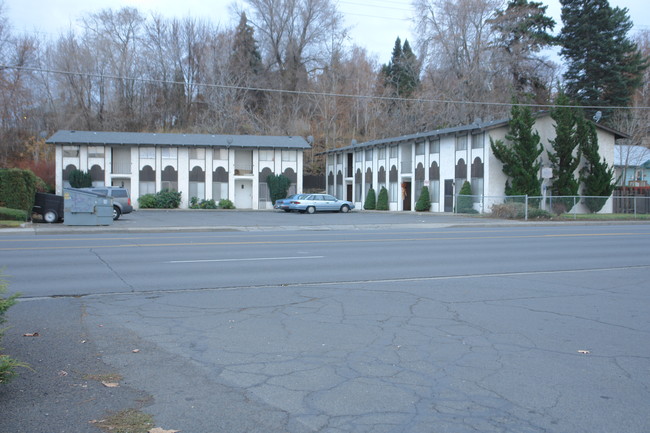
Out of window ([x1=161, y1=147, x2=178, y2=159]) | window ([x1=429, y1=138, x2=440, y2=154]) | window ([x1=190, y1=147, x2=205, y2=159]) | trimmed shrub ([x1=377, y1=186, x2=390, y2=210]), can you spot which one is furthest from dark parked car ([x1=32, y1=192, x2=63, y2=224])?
trimmed shrub ([x1=377, y1=186, x2=390, y2=210])

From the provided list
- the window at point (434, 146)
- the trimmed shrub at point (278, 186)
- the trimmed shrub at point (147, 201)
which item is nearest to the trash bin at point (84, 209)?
the trimmed shrub at point (147, 201)

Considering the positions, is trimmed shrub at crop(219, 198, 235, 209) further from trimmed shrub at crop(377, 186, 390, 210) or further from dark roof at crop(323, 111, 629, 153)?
dark roof at crop(323, 111, 629, 153)

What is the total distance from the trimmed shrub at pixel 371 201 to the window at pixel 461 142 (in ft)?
36.2

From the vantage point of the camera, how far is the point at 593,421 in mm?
4531

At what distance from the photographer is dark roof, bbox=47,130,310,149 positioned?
48656 millimetres

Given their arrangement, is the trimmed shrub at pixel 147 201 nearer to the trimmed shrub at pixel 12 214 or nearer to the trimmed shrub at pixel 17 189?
the trimmed shrub at pixel 17 189

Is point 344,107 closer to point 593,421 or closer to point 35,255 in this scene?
point 35,255

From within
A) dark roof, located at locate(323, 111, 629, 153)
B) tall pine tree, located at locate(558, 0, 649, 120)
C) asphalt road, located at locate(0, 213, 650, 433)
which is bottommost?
asphalt road, located at locate(0, 213, 650, 433)

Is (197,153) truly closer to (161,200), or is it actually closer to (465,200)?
(161,200)

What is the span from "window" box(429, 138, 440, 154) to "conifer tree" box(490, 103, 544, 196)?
6.54 metres

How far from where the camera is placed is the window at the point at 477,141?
39141mm

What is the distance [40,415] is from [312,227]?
22465 mm

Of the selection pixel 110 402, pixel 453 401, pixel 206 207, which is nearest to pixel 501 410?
pixel 453 401

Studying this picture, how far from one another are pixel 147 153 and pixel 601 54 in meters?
44.2
